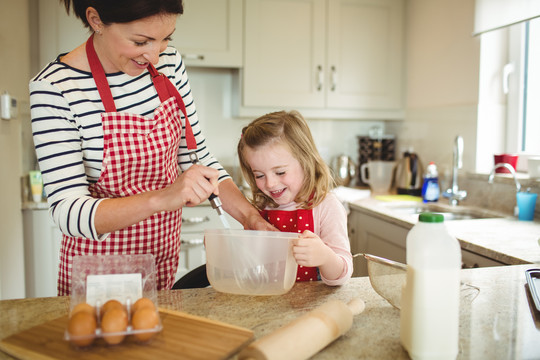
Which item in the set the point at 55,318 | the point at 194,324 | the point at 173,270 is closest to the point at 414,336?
the point at 194,324

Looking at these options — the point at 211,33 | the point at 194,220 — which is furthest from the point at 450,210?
the point at 211,33

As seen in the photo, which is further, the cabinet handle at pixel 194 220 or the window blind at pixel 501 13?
the cabinet handle at pixel 194 220

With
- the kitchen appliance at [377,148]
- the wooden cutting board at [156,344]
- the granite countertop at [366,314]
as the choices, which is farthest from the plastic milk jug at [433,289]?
the kitchen appliance at [377,148]

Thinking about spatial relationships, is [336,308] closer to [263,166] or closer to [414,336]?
[414,336]

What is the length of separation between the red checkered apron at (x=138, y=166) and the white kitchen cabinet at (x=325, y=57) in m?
1.56

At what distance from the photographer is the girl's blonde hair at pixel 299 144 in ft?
4.38

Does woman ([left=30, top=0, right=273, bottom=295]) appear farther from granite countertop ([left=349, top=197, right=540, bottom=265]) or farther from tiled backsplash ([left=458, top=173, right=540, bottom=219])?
tiled backsplash ([left=458, top=173, right=540, bottom=219])

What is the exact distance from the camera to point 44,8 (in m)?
2.57

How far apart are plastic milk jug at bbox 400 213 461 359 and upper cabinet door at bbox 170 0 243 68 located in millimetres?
Result: 2243

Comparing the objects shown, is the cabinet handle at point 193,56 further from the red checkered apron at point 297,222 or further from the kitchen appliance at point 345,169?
the red checkered apron at point 297,222

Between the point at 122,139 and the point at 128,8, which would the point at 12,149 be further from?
the point at 128,8

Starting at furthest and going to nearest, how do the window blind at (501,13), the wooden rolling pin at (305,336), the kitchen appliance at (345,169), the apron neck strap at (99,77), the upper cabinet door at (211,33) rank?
the kitchen appliance at (345,169), the upper cabinet door at (211,33), the window blind at (501,13), the apron neck strap at (99,77), the wooden rolling pin at (305,336)

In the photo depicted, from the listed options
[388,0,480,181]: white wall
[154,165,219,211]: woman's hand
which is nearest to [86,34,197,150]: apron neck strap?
[154,165,219,211]: woman's hand

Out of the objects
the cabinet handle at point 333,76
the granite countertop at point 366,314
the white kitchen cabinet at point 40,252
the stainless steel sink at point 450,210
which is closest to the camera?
the granite countertop at point 366,314
